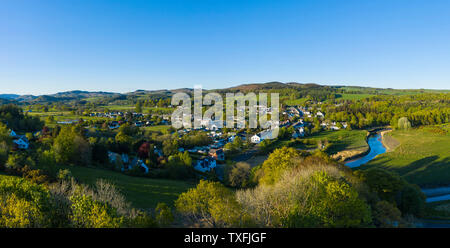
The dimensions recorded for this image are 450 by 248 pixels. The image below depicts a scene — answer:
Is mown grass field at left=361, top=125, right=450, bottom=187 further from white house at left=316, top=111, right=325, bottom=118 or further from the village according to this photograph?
white house at left=316, top=111, right=325, bottom=118

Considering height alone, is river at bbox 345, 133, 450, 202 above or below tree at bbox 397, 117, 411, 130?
below

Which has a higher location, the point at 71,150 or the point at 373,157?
the point at 71,150

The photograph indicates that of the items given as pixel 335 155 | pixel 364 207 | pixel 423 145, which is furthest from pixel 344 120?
pixel 364 207

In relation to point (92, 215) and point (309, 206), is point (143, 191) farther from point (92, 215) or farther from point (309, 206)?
point (309, 206)

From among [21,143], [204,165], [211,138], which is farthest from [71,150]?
[211,138]

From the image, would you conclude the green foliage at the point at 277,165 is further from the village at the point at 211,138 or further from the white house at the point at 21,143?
the white house at the point at 21,143

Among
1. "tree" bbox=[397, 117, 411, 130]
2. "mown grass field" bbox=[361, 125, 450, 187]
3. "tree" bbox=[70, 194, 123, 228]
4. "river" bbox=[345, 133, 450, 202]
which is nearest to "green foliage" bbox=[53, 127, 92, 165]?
"tree" bbox=[70, 194, 123, 228]

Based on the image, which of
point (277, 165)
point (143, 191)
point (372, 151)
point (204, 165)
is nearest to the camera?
point (143, 191)
